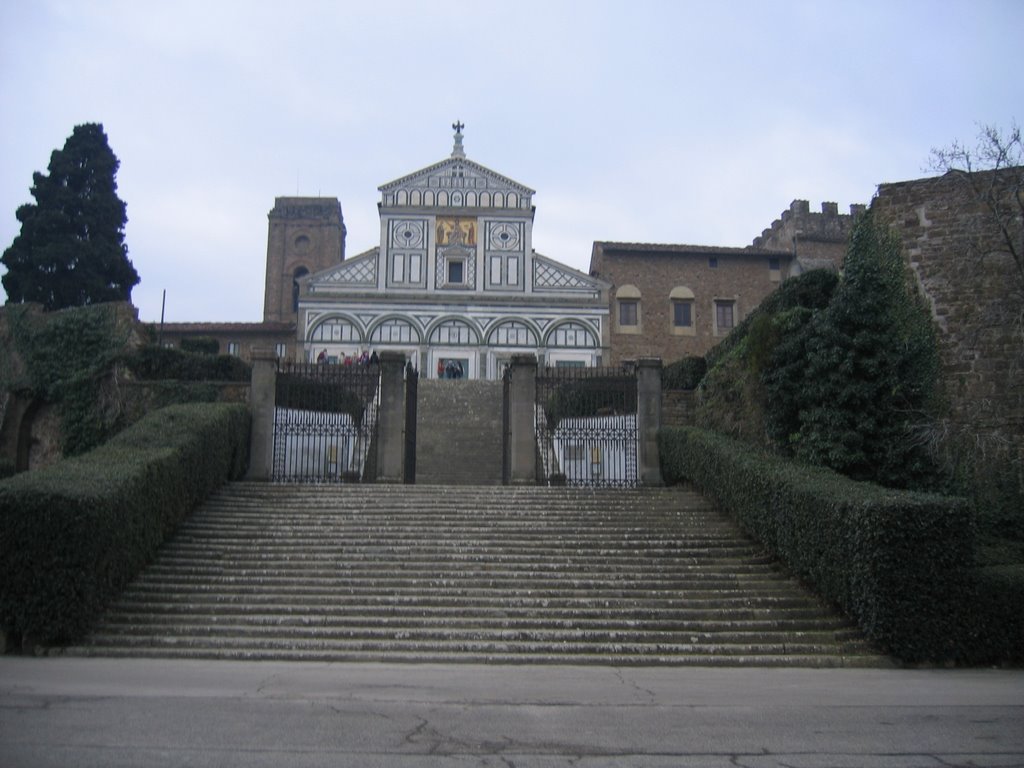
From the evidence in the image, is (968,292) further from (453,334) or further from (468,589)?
(453,334)

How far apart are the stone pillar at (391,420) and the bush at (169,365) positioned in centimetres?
536

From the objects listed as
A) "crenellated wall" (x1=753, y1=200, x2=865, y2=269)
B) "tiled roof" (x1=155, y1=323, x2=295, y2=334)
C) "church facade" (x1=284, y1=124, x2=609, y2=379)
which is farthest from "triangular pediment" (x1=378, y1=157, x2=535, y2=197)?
"crenellated wall" (x1=753, y1=200, x2=865, y2=269)

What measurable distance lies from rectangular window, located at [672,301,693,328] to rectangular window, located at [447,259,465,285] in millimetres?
11065

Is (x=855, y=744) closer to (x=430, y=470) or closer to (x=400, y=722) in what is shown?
(x=400, y=722)

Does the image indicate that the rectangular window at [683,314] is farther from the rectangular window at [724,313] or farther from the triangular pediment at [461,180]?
the triangular pediment at [461,180]

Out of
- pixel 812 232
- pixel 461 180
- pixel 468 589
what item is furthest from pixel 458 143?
pixel 468 589

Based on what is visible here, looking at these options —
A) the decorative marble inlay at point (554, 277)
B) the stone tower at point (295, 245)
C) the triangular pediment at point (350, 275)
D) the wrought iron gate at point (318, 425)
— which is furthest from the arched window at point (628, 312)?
the wrought iron gate at point (318, 425)

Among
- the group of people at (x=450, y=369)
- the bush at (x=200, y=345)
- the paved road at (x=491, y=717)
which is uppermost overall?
the group of people at (x=450, y=369)

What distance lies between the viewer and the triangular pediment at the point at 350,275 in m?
44.1

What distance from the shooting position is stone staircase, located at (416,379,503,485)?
74.1 ft

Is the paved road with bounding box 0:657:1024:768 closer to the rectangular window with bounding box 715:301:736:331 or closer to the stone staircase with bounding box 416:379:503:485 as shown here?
the stone staircase with bounding box 416:379:503:485

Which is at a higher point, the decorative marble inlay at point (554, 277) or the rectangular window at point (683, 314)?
the decorative marble inlay at point (554, 277)

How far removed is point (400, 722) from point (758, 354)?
12849 mm

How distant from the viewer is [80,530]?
11.5 m
